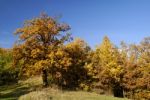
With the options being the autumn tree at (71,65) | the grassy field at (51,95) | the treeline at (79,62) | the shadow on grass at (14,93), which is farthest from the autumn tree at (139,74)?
the shadow on grass at (14,93)

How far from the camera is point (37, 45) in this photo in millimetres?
56812

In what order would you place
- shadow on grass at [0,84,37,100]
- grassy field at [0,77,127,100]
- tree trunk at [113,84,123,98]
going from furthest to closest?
tree trunk at [113,84,123,98] → shadow on grass at [0,84,37,100] → grassy field at [0,77,127,100]

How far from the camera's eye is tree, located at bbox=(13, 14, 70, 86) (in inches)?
2189

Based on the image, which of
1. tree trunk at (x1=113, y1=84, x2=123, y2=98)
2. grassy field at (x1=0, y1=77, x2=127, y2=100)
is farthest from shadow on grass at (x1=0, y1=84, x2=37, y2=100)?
tree trunk at (x1=113, y1=84, x2=123, y2=98)

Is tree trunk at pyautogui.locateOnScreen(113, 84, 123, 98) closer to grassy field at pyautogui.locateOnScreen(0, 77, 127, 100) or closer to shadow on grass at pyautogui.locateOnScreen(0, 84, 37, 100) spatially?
grassy field at pyautogui.locateOnScreen(0, 77, 127, 100)

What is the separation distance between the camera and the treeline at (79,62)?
56281 mm

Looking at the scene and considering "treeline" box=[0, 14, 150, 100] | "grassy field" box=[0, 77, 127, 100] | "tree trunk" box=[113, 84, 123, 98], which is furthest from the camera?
"tree trunk" box=[113, 84, 123, 98]

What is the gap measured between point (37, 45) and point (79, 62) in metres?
11.3

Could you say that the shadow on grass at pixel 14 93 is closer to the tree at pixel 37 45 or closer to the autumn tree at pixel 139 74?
the tree at pixel 37 45

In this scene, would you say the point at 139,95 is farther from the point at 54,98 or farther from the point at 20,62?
the point at 54,98

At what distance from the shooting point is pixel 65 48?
58.7 meters

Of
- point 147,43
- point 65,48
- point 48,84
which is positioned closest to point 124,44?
point 147,43

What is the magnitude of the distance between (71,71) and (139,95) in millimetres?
14435

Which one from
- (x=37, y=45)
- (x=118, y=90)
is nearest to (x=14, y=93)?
(x=37, y=45)
